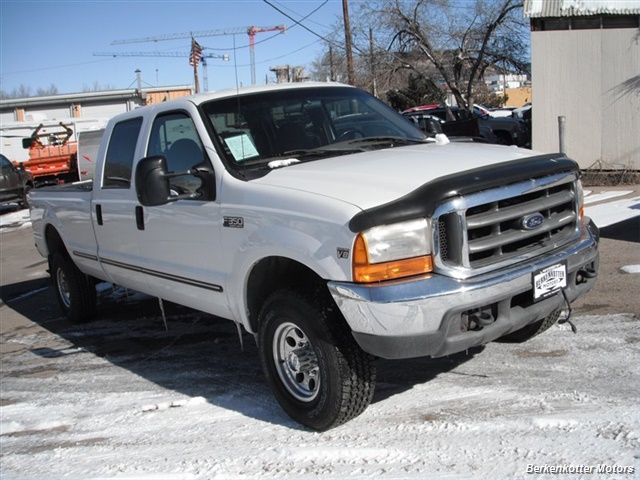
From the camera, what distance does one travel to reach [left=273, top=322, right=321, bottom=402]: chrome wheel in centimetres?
401

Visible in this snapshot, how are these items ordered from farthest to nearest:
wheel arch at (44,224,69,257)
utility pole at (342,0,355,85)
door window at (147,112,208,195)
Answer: utility pole at (342,0,355,85), wheel arch at (44,224,69,257), door window at (147,112,208,195)

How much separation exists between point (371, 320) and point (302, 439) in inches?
39.5

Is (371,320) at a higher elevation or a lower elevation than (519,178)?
lower

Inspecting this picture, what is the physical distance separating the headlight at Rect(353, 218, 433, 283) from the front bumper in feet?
0.18

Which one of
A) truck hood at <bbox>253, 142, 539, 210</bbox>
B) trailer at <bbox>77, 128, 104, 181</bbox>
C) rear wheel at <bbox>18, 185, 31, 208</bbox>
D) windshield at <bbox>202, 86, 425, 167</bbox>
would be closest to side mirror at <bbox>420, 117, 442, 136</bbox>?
windshield at <bbox>202, 86, 425, 167</bbox>

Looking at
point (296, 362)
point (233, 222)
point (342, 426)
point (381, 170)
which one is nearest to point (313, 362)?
point (296, 362)

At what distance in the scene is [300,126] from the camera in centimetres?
491

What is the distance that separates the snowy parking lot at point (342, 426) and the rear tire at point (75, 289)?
2.60 ft

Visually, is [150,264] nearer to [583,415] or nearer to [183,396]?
[183,396]

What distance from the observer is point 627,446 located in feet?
11.3

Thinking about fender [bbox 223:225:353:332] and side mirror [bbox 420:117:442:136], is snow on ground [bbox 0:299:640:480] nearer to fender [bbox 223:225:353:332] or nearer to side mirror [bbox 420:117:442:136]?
fender [bbox 223:225:353:332]

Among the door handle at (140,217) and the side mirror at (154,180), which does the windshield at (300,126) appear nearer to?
the side mirror at (154,180)

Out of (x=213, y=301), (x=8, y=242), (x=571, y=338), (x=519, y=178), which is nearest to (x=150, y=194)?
(x=213, y=301)

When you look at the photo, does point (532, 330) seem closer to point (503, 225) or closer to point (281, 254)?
point (503, 225)
